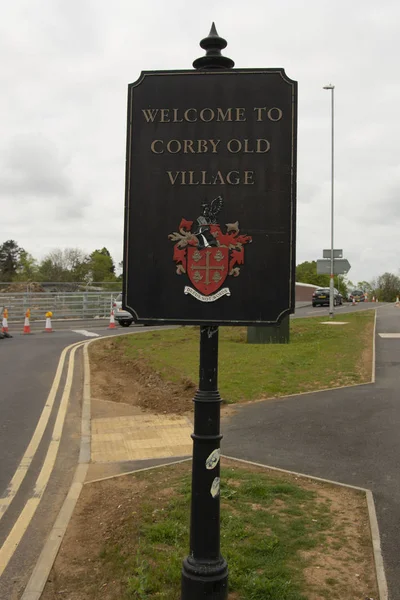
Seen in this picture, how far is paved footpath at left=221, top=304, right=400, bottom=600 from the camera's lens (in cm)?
536

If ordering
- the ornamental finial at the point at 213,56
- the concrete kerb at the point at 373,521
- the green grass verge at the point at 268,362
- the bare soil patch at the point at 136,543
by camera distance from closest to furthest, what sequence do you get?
the ornamental finial at the point at 213,56
the concrete kerb at the point at 373,521
the bare soil patch at the point at 136,543
the green grass verge at the point at 268,362

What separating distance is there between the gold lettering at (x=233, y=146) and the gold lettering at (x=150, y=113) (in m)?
0.52

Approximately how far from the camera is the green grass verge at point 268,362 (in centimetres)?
1081

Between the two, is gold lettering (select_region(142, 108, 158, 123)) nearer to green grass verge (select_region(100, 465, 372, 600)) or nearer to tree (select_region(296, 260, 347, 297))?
green grass verge (select_region(100, 465, 372, 600))

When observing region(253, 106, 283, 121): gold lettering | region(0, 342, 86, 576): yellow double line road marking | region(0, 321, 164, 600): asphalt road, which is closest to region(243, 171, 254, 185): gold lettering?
region(253, 106, 283, 121): gold lettering

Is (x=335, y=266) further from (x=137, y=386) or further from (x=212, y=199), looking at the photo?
(x=212, y=199)

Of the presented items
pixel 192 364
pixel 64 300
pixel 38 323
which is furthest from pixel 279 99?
pixel 64 300

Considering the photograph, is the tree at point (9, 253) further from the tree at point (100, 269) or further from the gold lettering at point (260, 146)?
the gold lettering at point (260, 146)

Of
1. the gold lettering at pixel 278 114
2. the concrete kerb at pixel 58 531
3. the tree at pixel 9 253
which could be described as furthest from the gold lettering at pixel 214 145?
the tree at pixel 9 253

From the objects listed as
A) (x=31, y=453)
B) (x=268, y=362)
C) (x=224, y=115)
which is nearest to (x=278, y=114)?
(x=224, y=115)

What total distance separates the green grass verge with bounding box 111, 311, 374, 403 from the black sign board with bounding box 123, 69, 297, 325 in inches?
256

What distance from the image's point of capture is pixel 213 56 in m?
3.71

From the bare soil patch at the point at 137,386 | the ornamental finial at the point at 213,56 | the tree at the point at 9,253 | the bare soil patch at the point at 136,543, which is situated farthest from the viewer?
the tree at the point at 9,253

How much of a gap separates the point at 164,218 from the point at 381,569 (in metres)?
2.84
